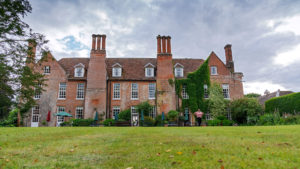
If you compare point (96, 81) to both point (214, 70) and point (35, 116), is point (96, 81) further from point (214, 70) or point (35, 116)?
point (214, 70)

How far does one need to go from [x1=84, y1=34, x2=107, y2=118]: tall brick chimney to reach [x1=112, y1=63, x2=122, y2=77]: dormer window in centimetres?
153

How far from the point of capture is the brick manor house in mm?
25797

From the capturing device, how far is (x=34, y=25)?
11.4 meters

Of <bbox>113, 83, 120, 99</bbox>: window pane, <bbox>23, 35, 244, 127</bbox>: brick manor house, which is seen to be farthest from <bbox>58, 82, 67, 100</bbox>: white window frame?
<bbox>113, 83, 120, 99</bbox>: window pane

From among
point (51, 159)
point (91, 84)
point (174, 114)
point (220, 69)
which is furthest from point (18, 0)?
point (220, 69)

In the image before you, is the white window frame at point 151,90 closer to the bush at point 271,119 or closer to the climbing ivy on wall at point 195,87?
the climbing ivy on wall at point 195,87

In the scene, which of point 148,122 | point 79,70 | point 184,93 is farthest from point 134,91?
point 79,70

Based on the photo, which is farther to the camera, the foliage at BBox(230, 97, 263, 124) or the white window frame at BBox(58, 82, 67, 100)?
the white window frame at BBox(58, 82, 67, 100)

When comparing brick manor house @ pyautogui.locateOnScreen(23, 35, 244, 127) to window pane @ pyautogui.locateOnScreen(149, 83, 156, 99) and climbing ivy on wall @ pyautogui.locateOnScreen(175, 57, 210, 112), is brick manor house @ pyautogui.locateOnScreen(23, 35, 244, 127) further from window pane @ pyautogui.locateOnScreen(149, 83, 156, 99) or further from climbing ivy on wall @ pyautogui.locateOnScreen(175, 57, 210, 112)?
climbing ivy on wall @ pyautogui.locateOnScreen(175, 57, 210, 112)

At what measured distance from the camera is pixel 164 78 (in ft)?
90.2

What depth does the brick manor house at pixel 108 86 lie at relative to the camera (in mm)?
25797

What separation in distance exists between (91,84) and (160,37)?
1179 centimetres

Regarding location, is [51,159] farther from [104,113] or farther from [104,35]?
[104,35]

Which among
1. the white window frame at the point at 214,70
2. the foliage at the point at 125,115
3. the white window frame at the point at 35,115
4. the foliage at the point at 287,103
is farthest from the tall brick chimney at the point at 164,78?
the white window frame at the point at 35,115
